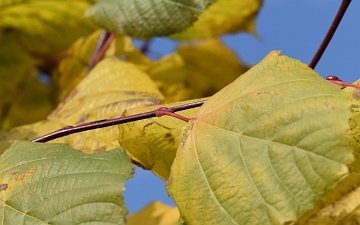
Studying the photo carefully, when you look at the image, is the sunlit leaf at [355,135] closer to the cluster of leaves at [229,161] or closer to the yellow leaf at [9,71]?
the cluster of leaves at [229,161]

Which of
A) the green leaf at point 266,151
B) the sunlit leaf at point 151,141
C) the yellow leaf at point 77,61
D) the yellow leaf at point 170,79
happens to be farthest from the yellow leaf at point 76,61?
the green leaf at point 266,151

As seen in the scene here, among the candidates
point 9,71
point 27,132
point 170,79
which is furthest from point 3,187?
point 9,71

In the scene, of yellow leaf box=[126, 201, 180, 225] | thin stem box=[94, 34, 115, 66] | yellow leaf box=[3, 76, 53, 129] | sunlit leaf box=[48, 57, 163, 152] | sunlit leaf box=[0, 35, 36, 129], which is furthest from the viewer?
yellow leaf box=[3, 76, 53, 129]

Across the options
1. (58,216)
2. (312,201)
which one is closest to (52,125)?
(58,216)

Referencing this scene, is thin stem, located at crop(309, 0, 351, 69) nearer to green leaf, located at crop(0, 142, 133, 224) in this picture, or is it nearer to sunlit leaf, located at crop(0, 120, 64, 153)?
green leaf, located at crop(0, 142, 133, 224)

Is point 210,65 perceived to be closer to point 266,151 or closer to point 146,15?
point 146,15

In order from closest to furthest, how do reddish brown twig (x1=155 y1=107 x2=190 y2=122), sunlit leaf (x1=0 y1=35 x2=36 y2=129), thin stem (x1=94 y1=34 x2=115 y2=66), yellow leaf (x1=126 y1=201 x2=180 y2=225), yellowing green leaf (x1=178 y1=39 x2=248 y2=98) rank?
reddish brown twig (x1=155 y1=107 x2=190 y2=122) < yellow leaf (x1=126 y1=201 x2=180 y2=225) < thin stem (x1=94 y1=34 x2=115 y2=66) < sunlit leaf (x1=0 y1=35 x2=36 y2=129) < yellowing green leaf (x1=178 y1=39 x2=248 y2=98)

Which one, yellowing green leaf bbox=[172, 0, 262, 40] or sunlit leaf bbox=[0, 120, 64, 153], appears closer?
sunlit leaf bbox=[0, 120, 64, 153]

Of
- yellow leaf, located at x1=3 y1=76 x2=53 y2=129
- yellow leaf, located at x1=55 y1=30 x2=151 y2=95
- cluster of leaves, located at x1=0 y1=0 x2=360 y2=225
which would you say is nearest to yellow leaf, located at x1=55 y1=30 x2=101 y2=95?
yellow leaf, located at x1=55 y1=30 x2=151 y2=95
